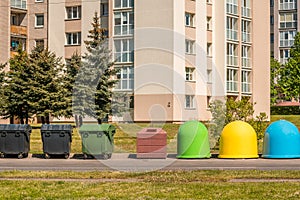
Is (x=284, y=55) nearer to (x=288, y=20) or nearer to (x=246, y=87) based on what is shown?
(x=288, y=20)

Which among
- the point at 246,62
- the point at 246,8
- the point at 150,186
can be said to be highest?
the point at 246,8

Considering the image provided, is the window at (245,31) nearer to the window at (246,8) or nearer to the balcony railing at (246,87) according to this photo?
the window at (246,8)

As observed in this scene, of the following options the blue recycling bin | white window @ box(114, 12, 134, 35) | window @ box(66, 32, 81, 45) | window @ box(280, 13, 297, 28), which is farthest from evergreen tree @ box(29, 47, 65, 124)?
window @ box(280, 13, 297, 28)

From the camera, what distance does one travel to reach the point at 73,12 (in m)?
65.6

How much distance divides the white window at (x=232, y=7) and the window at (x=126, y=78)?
13.7 meters

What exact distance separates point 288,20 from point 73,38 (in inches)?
1898

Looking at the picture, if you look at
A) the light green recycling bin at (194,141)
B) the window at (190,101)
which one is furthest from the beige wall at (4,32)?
the light green recycling bin at (194,141)

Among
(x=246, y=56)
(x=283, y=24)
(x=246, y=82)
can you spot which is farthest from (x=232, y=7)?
(x=283, y=24)

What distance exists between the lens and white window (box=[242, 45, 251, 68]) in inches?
2776

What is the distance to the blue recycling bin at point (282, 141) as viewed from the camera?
23.5 meters

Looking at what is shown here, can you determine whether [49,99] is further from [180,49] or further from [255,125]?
[255,125]

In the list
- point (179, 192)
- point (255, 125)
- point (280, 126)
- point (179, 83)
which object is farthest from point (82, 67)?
point (179, 192)

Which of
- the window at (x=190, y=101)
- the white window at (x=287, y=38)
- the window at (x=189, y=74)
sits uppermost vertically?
the white window at (x=287, y=38)

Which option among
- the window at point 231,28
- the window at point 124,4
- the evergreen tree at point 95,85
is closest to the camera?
the evergreen tree at point 95,85
